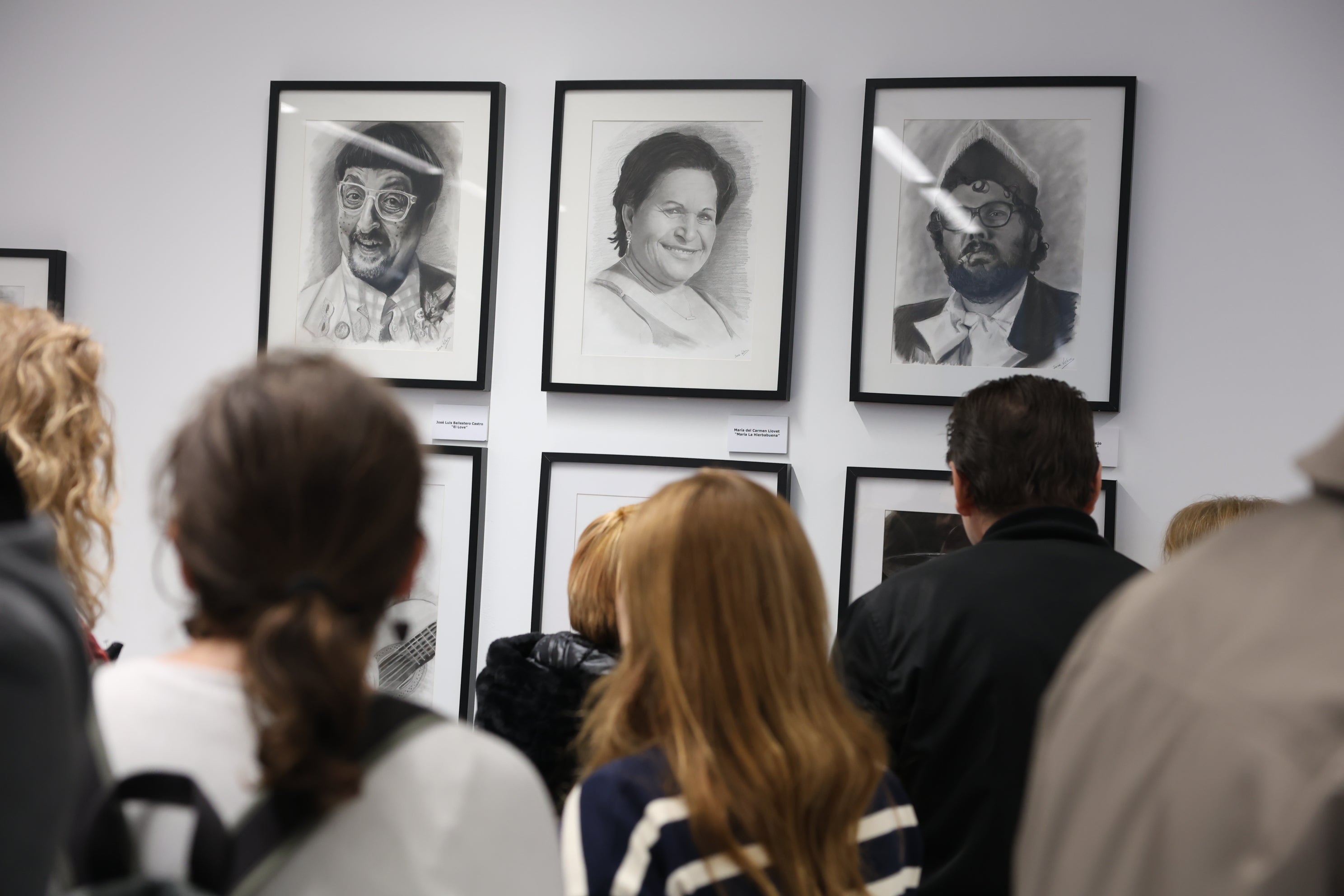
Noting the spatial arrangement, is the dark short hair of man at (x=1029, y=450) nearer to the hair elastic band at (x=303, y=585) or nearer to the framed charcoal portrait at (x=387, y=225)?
the hair elastic band at (x=303, y=585)

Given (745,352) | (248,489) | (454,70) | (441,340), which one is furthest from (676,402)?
(248,489)

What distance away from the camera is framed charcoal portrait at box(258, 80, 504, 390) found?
11.6 ft

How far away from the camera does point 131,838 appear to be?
0.96m

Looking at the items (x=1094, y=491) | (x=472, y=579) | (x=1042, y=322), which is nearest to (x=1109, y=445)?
(x=1042, y=322)

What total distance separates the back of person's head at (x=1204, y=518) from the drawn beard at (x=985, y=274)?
0.81m

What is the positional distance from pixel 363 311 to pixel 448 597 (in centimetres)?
96

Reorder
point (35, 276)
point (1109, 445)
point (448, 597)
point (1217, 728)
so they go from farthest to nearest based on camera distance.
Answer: point (35, 276)
point (448, 597)
point (1109, 445)
point (1217, 728)

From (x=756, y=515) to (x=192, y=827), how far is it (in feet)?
2.81

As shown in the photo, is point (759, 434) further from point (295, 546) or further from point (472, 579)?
point (295, 546)

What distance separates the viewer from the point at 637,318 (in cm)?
345

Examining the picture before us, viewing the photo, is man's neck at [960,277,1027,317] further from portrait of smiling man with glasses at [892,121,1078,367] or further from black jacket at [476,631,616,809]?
black jacket at [476,631,616,809]

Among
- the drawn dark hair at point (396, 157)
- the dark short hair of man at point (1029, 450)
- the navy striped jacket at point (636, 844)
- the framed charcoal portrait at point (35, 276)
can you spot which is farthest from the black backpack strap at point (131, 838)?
the framed charcoal portrait at point (35, 276)

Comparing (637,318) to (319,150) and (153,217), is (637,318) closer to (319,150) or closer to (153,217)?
(319,150)

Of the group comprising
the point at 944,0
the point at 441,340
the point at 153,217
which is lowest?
the point at 441,340
